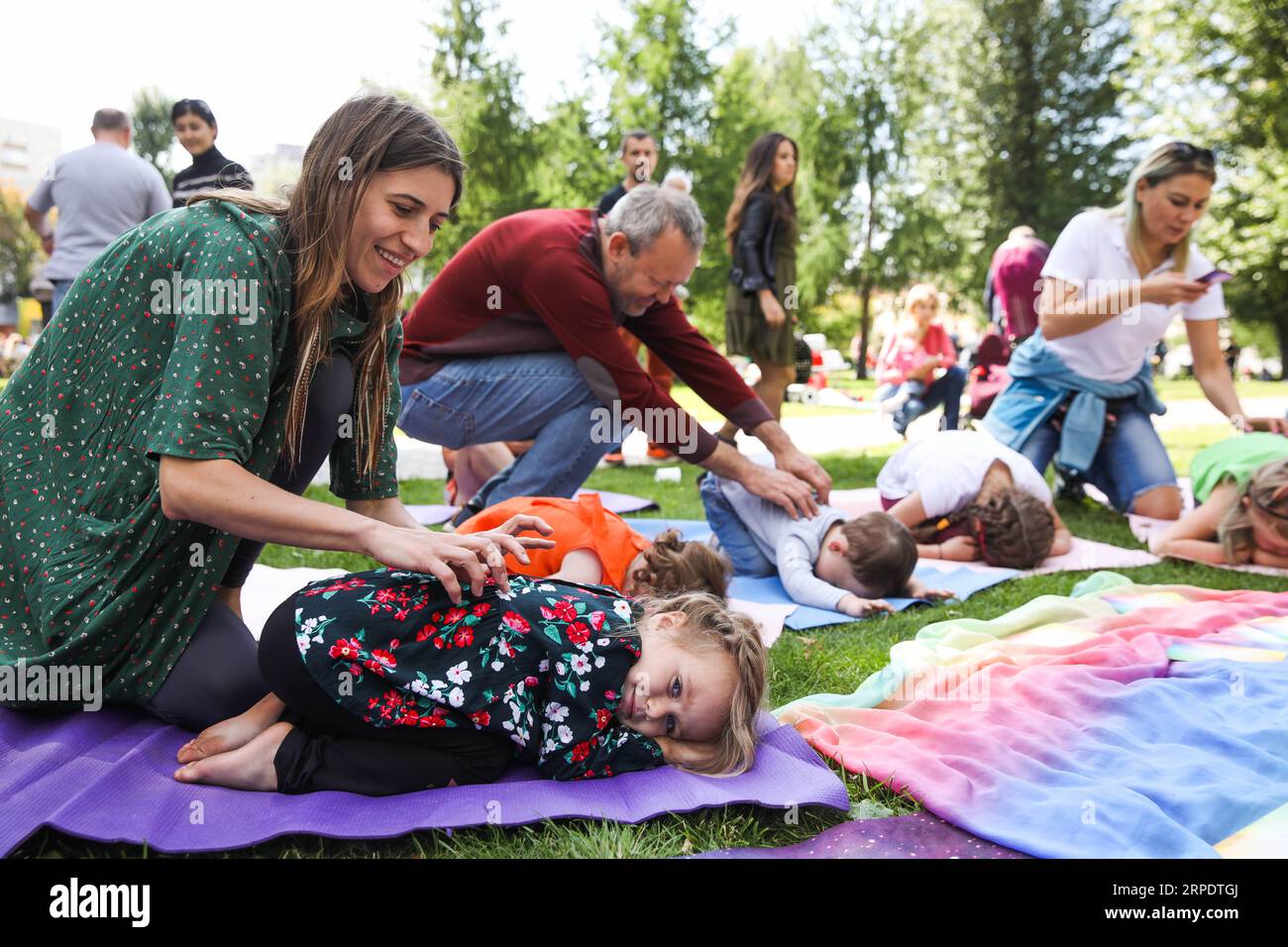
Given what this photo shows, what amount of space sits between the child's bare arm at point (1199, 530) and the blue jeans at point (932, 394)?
155 inches

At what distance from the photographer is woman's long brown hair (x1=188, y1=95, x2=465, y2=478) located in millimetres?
1882

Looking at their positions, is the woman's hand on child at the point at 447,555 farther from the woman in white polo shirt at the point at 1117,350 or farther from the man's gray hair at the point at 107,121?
the man's gray hair at the point at 107,121

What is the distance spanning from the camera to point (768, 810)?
1861mm

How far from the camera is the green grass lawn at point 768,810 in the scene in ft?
5.53

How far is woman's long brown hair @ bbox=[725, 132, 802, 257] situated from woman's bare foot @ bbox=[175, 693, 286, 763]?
507cm

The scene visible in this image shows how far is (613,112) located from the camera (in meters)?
21.7

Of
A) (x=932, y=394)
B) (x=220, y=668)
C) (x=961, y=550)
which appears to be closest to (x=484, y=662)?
(x=220, y=668)

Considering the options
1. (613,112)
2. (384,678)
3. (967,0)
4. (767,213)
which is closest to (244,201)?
(384,678)

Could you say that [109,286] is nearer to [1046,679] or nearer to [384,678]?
[384,678]

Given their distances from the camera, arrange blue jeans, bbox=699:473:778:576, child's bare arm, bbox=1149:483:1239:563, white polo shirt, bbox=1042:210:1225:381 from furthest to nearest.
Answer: white polo shirt, bbox=1042:210:1225:381 < child's bare arm, bbox=1149:483:1239:563 < blue jeans, bbox=699:473:778:576

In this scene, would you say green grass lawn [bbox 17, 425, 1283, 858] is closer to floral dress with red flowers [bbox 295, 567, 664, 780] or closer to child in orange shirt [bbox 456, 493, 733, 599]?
floral dress with red flowers [bbox 295, 567, 664, 780]

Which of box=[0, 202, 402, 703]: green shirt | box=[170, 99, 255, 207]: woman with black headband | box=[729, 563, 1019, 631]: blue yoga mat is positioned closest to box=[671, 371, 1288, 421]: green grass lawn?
box=[170, 99, 255, 207]: woman with black headband

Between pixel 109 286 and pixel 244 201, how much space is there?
12.5 inches

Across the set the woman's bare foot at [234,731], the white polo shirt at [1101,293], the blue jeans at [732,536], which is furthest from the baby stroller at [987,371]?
the woman's bare foot at [234,731]
